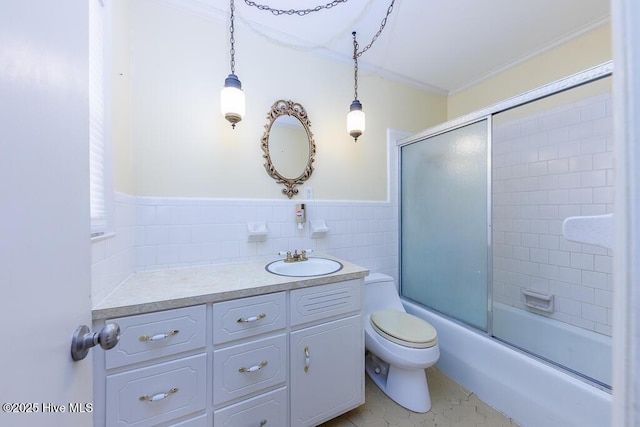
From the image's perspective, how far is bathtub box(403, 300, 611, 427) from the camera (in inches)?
45.6

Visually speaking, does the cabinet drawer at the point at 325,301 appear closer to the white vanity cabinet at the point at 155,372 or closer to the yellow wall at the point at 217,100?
the white vanity cabinet at the point at 155,372

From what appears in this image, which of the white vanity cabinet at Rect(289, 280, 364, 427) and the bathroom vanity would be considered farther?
the white vanity cabinet at Rect(289, 280, 364, 427)

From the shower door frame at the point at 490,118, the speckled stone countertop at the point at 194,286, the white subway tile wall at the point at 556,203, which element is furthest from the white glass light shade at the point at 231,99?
the white subway tile wall at the point at 556,203

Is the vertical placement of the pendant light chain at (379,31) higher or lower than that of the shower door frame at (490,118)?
higher

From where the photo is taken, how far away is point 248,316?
1.06 m

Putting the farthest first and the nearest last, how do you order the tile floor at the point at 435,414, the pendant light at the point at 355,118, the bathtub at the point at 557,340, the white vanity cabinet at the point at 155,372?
the pendant light at the point at 355,118
the bathtub at the point at 557,340
the tile floor at the point at 435,414
the white vanity cabinet at the point at 155,372

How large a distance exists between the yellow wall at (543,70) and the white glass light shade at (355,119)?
131 cm

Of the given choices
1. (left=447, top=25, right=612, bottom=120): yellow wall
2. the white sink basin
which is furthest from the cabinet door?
(left=447, top=25, right=612, bottom=120): yellow wall

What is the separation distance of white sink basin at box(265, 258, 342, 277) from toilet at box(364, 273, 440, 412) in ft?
1.53

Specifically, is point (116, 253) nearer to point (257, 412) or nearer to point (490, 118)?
point (257, 412)

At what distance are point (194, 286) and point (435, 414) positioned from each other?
154 cm

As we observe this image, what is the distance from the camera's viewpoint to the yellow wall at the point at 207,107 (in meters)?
1.35

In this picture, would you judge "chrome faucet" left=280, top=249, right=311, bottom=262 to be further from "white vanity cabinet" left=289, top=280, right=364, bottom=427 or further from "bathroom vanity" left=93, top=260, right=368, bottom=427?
"white vanity cabinet" left=289, top=280, right=364, bottom=427

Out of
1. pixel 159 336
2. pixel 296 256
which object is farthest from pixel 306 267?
pixel 159 336
